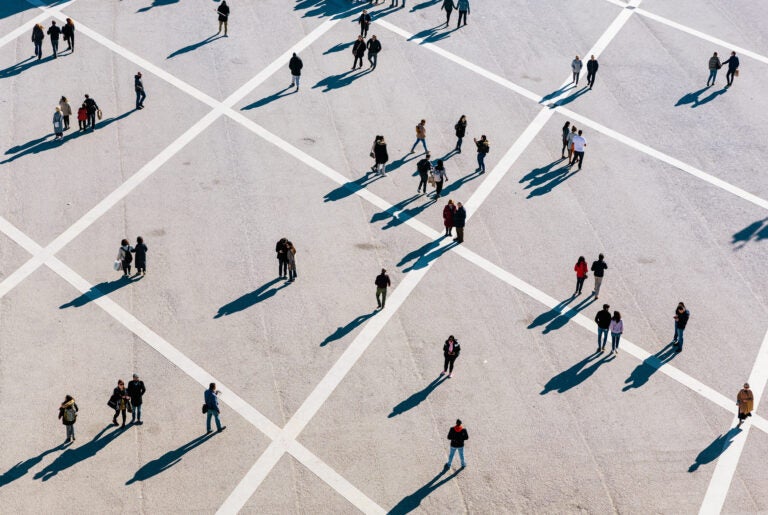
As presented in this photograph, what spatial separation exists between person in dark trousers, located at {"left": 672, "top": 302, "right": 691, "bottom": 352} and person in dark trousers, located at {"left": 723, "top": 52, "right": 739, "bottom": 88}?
41.5ft

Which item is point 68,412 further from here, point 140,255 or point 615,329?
point 615,329

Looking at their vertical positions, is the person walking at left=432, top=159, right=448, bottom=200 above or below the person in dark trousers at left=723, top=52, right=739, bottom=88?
above

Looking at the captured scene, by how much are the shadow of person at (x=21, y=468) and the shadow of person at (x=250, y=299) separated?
16.3ft

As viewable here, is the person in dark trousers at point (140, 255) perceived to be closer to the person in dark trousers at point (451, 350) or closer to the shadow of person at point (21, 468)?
the shadow of person at point (21, 468)

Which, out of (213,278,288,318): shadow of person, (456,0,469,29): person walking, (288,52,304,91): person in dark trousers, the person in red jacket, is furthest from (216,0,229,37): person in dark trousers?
the person in red jacket

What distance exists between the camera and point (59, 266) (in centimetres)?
2225

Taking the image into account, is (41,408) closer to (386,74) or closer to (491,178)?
(491,178)

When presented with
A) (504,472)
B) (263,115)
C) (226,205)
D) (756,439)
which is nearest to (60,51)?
(263,115)

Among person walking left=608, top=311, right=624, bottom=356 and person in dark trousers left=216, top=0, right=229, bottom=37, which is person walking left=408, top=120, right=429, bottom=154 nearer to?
person walking left=608, top=311, right=624, bottom=356

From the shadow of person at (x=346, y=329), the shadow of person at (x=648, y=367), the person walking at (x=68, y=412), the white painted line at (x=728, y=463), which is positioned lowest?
the white painted line at (x=728, y=463)

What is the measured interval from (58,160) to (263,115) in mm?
6283

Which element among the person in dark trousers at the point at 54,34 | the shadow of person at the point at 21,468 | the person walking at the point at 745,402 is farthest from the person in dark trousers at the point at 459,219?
the person in dark trousers at the point at 54,34

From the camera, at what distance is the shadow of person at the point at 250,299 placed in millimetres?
21328

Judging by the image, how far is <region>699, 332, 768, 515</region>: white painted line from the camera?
1756 centimetres
